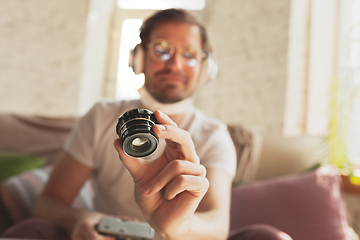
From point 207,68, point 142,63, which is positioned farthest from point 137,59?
point 207,68

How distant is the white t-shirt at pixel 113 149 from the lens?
15.3 inches

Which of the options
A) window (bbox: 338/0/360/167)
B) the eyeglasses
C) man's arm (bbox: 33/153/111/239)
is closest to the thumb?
the eyeglasses

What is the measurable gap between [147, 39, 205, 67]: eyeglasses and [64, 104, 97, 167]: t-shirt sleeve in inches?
7.6

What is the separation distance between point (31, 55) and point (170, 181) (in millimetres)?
4117

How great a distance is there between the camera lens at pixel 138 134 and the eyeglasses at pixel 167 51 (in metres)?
0.20

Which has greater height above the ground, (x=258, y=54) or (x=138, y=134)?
(x=258, y=54)

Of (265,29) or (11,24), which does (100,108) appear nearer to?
(265,29)

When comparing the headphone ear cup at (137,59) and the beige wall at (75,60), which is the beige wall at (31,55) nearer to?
the beige wall at (75,60)

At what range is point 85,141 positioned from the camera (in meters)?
0.66

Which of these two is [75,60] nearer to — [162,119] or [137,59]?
[137,59]

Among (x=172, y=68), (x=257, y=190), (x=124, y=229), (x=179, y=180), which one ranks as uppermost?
(x=172, y=68)

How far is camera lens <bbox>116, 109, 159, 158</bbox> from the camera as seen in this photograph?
0.28m

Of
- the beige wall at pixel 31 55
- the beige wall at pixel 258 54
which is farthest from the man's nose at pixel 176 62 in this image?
the beige wall at pixel 31 55

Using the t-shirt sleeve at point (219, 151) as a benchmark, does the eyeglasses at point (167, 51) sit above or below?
above
